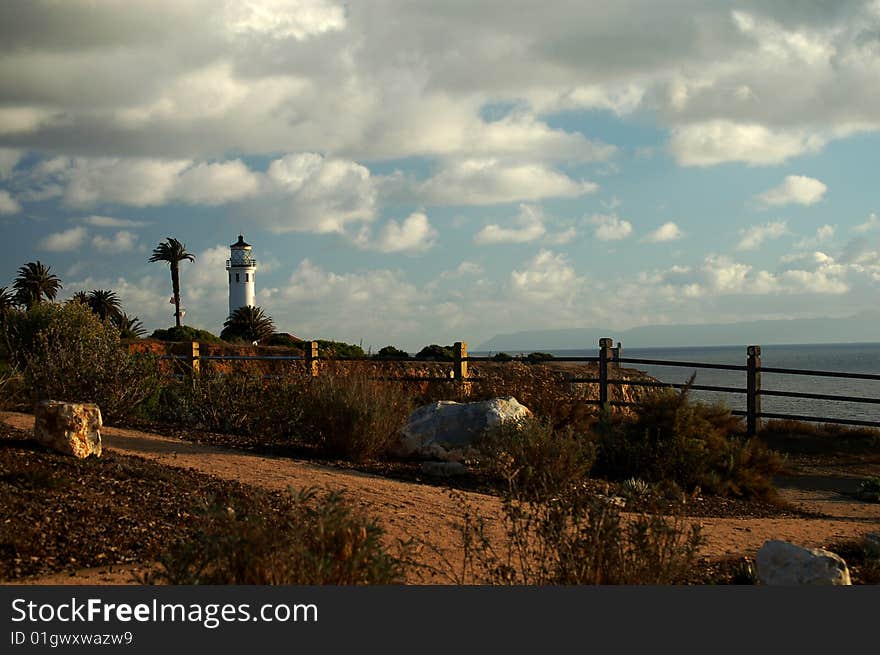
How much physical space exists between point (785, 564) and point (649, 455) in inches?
195

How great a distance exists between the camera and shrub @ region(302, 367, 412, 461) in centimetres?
1052

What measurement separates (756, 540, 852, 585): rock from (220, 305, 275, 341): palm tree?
141 feet

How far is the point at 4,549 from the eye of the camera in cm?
579

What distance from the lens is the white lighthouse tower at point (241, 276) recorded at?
63.3 meters

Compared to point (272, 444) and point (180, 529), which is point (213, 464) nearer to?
point (272, 444)

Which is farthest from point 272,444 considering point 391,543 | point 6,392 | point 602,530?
point 602,530

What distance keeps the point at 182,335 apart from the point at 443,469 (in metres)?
33.8

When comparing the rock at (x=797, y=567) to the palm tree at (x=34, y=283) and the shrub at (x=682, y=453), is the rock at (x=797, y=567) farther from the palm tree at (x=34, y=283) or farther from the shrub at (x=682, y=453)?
the palm tree at (x=34, y=283)

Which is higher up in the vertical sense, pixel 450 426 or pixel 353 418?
pixel 353 418

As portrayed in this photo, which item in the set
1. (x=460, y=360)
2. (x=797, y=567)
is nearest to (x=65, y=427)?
(x=797, y=567)

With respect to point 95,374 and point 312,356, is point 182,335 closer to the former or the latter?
point 312,356

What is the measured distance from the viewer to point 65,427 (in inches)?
322


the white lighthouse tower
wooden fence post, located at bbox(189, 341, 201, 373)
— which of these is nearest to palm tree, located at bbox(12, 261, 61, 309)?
the white lighthouse tower

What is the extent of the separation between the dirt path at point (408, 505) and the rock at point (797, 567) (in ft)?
4.68
